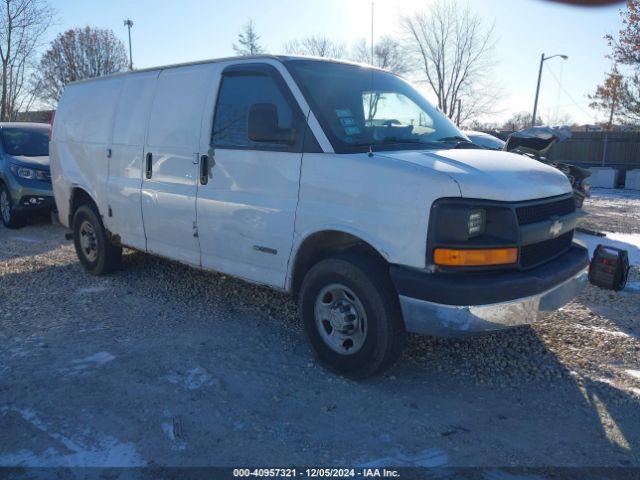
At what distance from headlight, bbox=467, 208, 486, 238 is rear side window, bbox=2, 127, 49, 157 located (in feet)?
29.7

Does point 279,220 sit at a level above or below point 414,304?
above

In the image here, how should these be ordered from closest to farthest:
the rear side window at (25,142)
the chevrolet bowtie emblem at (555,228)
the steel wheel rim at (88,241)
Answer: the chevrolet bowtie emblem at (555,228)
the steel wheel rim at (88,241)
the rear side window at (25,142)

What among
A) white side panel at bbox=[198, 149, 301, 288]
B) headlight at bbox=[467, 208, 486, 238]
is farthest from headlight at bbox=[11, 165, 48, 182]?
headlight at bbox=[467, 208, 486, 238]

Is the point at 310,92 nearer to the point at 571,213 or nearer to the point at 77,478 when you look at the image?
the point at 571,213

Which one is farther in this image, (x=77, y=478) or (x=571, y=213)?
(x=571, y=213)

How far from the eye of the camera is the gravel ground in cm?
299

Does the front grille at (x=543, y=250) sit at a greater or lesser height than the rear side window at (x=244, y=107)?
lesser

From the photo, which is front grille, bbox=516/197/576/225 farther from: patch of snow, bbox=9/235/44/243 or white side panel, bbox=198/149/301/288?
patch of snow, bbox=9/235/44/243

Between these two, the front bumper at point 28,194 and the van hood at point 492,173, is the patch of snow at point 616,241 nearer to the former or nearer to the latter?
the van hood at point 492,173

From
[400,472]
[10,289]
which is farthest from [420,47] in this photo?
[400,472]

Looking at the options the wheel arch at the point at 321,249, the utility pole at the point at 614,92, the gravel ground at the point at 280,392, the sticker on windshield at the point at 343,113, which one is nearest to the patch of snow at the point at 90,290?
the gravel ground at the point at 280,392

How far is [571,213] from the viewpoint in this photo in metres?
4.11

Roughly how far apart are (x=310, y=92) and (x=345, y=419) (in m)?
2.28

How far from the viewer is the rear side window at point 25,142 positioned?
9.81 m
